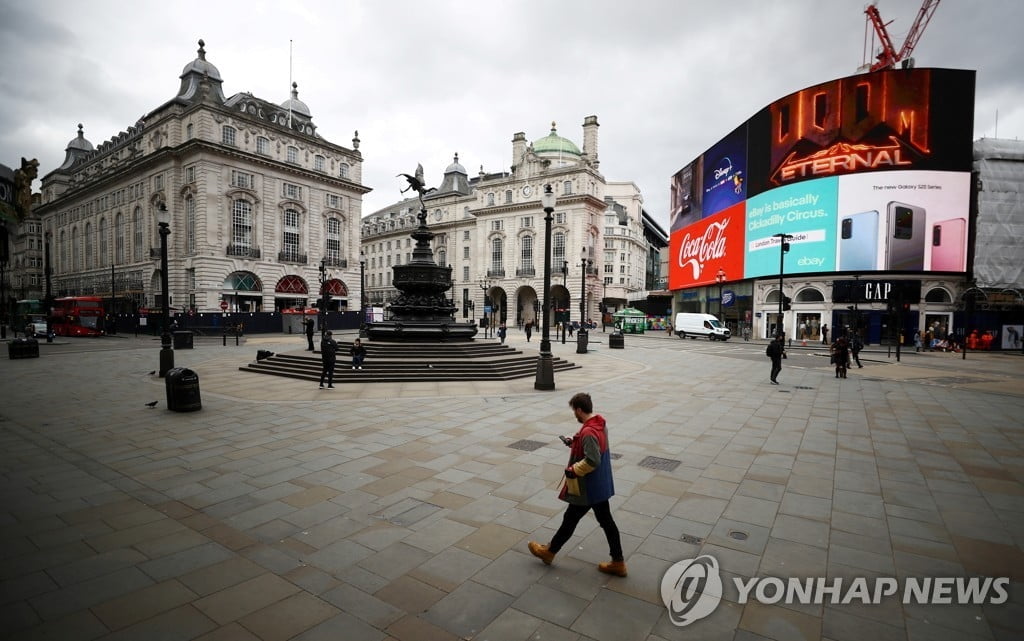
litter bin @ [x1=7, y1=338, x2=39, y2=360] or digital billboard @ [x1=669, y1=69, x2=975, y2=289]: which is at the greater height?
digital billboard @ [x1=669, y1=69, x2=975, y2=289]

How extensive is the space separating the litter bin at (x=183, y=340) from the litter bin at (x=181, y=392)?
20.1m

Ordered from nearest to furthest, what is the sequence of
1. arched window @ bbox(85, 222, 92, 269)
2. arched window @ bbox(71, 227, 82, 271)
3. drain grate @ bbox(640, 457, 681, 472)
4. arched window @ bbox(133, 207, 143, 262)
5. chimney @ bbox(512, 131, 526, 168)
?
drain grate @ bbox(640, 457, 681, 472), arched window @ bbox(133, 207, 143, 262), arched window @ bbox(85, 222, 92, 269), arched window @ bbox(71, 227, 82, 271), chimney @ bbox(512, 131, 526, 168)

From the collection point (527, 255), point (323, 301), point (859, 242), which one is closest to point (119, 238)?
point (323, 301)

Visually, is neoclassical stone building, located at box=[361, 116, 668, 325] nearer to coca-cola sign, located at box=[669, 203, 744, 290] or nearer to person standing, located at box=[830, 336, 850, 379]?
coca-cola sign, located at box=[669, 203, 744, 290]

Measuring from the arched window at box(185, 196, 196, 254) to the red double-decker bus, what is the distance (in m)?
8.83

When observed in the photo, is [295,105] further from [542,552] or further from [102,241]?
[542,552]

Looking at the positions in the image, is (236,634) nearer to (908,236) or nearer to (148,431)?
(148,431)

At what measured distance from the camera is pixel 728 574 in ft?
13.3

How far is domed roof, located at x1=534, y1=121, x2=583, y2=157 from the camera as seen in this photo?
2628 inches

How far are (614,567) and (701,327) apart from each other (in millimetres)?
42473

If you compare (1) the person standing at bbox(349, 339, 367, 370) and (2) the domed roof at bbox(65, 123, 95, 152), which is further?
(2) the domed roof at bbox(65, 123, 95, 152)

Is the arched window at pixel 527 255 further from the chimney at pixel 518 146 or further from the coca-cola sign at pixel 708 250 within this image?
the coca-cola sign at pixel 708 250

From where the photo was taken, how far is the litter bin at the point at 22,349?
20297 millimetres

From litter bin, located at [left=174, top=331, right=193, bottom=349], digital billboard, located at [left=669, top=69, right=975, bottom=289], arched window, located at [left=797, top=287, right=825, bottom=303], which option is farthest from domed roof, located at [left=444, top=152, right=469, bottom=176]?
litter bin, located at [left=174, top=331, right=193, bottom=349]
